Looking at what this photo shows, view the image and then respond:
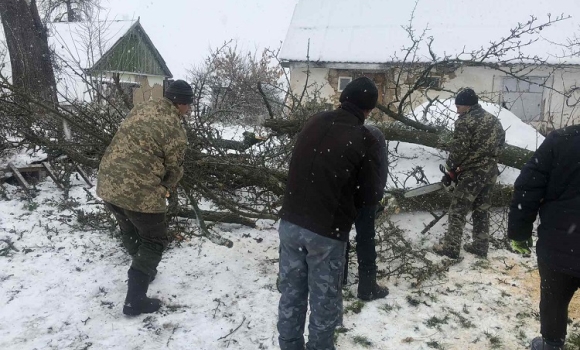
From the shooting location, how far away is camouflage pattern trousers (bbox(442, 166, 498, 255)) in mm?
4172

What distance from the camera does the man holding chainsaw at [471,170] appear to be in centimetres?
405

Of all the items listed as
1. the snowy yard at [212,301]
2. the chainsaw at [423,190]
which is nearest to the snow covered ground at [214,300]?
the snowy yard at [212,301]

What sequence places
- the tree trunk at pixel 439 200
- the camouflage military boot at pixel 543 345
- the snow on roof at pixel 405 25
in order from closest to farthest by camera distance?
1. the camouflage military boot at pixel 543 345
2. the tree trunk at pixel 439 200
3. the snow on roof at pixel 405 25

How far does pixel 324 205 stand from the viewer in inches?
91.4

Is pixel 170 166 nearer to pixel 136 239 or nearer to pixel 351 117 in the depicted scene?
pixel 136 239

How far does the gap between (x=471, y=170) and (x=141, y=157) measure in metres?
3.03

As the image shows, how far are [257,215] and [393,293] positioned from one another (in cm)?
157

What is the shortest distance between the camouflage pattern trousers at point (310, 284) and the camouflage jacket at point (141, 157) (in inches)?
41.2

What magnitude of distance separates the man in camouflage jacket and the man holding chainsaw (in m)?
2.61

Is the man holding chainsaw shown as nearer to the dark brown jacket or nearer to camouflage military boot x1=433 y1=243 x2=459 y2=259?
camouflage military boot x1=433 y1=243 x2=459 y2=259

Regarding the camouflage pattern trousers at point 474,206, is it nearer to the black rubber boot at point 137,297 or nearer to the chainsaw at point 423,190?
the chainsaw at point 423,190

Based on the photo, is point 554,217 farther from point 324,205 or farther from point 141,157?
point 141,157

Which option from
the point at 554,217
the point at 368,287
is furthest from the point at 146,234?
the point at 554,217

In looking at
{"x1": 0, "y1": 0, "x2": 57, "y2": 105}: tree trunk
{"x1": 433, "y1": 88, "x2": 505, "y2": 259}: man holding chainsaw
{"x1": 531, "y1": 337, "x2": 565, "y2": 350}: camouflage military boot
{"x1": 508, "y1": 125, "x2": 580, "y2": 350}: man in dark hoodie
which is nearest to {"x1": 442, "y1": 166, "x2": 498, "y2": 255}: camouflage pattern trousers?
{"x1": 433, "y1": 88, "x2": 505, "y2": 259}: man holding chainsaw
